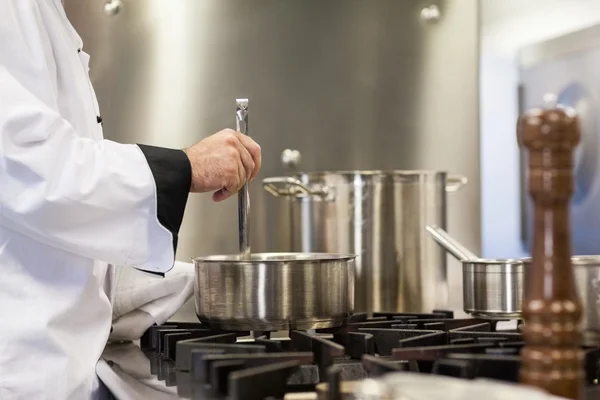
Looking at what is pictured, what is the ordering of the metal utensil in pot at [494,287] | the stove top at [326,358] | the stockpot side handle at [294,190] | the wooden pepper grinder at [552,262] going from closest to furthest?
1. the wooden pepper grinder at [552,262]
2. the stove top at [326,358]
3. the metal utensil in pot at [494,287]
4. the stockpot side handle at [294,190]

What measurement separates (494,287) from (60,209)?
522 millimetres

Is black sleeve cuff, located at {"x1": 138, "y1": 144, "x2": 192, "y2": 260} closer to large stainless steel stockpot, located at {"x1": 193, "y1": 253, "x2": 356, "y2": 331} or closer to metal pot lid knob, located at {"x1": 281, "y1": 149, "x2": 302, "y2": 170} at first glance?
large stainless steel stockpot, located at {"x1": 193, "y1": 253, "x2": 356, "y2": 331}

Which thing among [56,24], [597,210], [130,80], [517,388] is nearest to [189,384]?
[517,388]

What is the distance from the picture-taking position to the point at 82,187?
0.89m

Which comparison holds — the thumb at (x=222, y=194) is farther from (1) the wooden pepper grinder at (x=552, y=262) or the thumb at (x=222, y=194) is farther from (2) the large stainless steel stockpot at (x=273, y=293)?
(1) the wooden pepper grinder at (x=552, y=262)

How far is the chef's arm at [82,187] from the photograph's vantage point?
0.89 m

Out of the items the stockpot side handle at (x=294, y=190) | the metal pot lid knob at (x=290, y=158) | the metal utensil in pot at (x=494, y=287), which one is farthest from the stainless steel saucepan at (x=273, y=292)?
the metal pot lid knob at (x=290, y=158)

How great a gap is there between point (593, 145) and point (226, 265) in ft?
3.19

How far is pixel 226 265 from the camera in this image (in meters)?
0.98

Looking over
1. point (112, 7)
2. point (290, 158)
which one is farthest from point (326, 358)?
point (112, 7)

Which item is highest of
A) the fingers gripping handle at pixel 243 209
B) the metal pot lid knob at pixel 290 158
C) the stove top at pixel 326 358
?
the metal pot lid knob at pixel 290 158

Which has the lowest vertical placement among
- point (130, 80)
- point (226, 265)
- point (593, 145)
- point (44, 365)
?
point (44, 365)

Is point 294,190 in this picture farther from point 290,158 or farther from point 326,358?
point 326,358

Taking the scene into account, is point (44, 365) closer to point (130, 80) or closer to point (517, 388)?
point (517, 388)
